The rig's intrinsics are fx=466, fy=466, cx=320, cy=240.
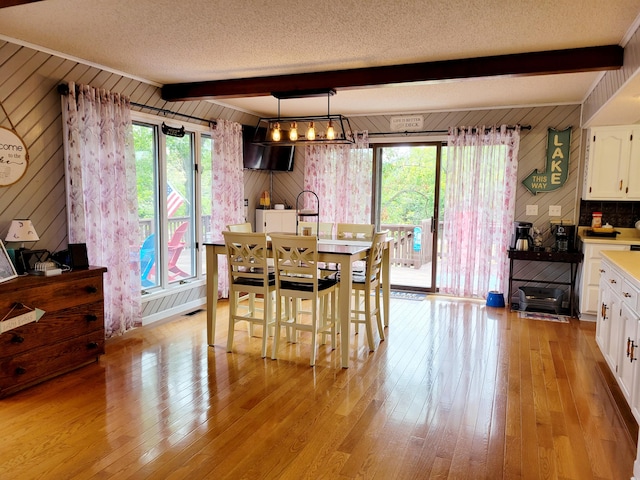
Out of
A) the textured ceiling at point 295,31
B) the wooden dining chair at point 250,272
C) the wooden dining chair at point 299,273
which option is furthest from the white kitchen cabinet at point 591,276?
the wooden dining chair at point 250,272

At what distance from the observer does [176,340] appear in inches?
172

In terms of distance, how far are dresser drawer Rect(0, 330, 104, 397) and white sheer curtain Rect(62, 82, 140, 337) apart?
0.61 meters

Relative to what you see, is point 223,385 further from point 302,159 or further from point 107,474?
point 302,159

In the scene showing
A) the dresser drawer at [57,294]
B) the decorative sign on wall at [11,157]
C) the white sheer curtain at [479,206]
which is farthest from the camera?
the white sheer curtain at [479,206]

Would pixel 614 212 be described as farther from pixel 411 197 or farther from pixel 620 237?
pixel 411 197

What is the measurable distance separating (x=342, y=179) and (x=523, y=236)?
2.52 m

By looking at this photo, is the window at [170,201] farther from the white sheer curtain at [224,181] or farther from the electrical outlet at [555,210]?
the electrical outlet at [555,210]

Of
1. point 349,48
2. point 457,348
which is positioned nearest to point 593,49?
point 349,48

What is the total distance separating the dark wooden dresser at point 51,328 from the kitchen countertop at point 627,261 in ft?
12.5

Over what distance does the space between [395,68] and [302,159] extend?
307 cm

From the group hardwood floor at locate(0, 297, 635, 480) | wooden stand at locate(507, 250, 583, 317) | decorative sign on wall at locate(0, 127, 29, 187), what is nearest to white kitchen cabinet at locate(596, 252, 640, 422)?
hardwood floor at locate(0, 297, 635, 480)

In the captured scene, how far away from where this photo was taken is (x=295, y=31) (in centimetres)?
322

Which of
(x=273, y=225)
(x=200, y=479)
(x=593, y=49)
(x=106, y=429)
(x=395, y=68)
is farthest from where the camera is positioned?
(x=273, y=225)

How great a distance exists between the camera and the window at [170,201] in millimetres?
4936
